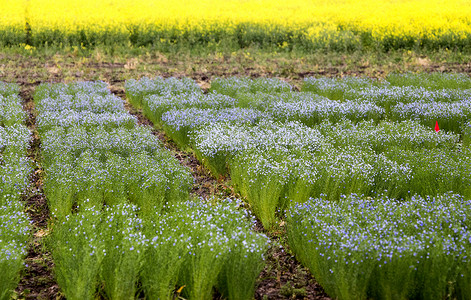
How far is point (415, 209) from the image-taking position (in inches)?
207

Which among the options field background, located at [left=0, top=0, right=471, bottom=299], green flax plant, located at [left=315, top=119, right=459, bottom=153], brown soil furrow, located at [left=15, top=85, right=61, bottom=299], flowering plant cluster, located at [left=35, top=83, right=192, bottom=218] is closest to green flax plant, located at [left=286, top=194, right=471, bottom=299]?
flowering plant cluster, located at [left=35, top=83, right=192, bottom=218]

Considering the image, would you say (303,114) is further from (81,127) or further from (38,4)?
(38,4)

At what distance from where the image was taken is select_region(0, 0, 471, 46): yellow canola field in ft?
64.9

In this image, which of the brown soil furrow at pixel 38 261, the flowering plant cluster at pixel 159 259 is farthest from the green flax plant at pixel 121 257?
the brown soil furrow at pixel 38 261

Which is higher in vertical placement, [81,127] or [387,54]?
[387,54]

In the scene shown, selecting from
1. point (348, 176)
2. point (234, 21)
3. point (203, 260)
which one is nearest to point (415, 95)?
point (348, 176)

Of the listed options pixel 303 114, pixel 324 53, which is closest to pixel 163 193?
pixel 303 114

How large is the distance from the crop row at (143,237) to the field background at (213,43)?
4.98 meters

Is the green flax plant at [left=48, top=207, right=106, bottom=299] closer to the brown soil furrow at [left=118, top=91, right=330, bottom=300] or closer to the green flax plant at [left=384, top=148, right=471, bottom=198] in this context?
the brown soil furrow at [left=118, top=91, right=330, bottom=300]

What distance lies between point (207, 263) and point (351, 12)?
24180mm

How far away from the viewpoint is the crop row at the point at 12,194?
413cm

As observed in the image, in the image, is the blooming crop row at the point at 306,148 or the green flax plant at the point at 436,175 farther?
the blooming crop row at the point at 306,148

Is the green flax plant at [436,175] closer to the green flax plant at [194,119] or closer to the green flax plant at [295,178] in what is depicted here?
the green flax plant at [295,178]

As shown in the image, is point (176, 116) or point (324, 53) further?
point (324, 53)
